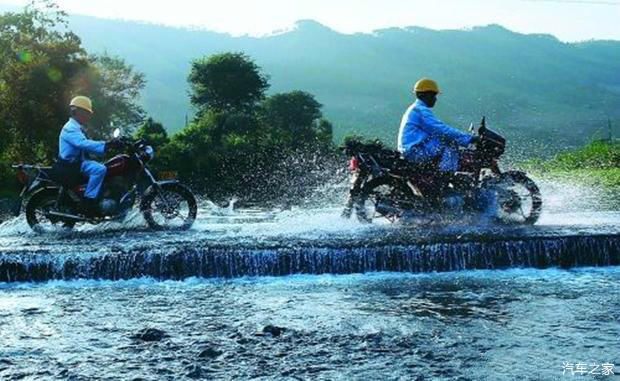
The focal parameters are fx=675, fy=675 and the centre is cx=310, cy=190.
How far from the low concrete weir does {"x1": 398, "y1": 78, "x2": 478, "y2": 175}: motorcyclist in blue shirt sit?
2.25 metres

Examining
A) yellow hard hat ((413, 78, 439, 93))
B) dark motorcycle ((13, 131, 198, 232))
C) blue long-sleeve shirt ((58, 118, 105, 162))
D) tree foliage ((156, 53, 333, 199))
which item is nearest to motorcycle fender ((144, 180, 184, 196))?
dark motorcycle ((13, 131, 198, 232))

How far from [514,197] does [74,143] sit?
714cm

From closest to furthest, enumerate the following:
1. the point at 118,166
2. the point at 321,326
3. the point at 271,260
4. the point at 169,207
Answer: the point at 321,326 < the point at 271,260 < the point at 118,166 < the point at 169,207

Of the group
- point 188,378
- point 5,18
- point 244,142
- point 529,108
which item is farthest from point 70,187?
point 529,108

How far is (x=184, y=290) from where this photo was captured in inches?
316

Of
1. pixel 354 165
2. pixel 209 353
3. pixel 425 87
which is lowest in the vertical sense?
pixel 209 353

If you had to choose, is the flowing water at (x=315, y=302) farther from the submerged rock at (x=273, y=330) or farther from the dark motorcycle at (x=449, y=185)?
the dark motorcycle at (x=449, y=185)

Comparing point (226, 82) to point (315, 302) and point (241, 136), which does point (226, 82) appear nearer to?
point (241, 136)

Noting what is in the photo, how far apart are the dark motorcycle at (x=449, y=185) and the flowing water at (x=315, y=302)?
1.20ft

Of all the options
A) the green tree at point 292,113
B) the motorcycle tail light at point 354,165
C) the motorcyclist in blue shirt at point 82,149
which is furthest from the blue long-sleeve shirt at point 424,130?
the green tree at point 292,113

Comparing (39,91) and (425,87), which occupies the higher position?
(39,91)

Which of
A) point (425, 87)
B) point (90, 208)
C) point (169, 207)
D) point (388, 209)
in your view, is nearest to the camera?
point (425, 87)

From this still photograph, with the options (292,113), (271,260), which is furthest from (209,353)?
(292,113)

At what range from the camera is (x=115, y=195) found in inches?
444
